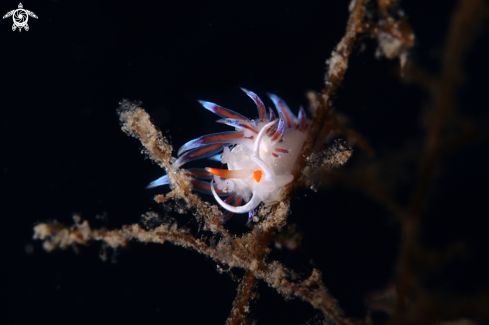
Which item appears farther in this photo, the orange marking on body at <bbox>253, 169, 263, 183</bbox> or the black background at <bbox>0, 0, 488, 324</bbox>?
the black background at <bbox>0, 0, 488, 324</bbox>

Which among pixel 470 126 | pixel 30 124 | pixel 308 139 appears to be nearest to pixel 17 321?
pixel 30 124

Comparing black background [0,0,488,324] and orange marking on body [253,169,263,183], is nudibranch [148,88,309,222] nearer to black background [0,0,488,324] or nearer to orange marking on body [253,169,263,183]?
orange marking on body [253,169,263,183]

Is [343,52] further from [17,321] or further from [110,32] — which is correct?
[17,321]

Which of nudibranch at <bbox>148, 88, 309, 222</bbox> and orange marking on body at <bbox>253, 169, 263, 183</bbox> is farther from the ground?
nudibranch at <bbox>148, 88, 309, 222</bbox>
